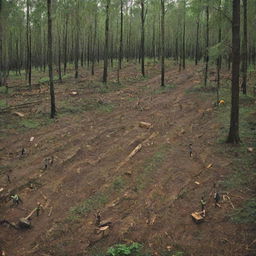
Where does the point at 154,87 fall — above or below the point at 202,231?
above

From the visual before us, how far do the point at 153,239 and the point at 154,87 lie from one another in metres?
16.7

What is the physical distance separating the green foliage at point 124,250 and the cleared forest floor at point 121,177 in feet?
1.00

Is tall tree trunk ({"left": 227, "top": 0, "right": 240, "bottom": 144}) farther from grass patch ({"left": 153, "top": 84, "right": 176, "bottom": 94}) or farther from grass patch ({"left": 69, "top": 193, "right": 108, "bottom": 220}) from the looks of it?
grass patch ({"left": 153, "top": 84, "right": 176, "bottom": 94})

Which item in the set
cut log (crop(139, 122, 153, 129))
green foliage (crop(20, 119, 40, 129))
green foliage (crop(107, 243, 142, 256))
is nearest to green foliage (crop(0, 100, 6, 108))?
green foliage (crop(20, 119, 40, 129))

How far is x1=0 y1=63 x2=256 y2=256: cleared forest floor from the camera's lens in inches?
250

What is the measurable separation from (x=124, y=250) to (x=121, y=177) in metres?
3.54

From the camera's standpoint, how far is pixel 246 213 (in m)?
6.61

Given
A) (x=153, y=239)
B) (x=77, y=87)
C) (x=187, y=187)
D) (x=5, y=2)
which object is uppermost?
(x=5, y=2)

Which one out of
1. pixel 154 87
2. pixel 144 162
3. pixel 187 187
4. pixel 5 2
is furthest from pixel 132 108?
pixel 5 2

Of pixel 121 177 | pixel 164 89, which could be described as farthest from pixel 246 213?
pixel 164 89

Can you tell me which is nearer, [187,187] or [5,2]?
[187,187]

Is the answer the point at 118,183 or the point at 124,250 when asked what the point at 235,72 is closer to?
the point at 118,183

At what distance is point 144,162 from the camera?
10.0 meters

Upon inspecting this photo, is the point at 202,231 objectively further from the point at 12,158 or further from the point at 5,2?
the point at 5,2
